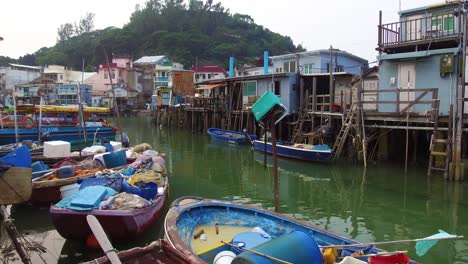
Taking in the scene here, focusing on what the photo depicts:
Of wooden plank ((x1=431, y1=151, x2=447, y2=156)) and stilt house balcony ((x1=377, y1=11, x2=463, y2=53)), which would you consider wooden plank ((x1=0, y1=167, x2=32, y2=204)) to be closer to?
wooden plank ((x1=431, y1=151, x2=447, y2=156))

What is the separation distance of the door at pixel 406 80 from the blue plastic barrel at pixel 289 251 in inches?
618

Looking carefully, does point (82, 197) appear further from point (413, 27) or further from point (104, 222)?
point (413, 27)

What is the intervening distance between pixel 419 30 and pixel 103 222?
56.2 ft

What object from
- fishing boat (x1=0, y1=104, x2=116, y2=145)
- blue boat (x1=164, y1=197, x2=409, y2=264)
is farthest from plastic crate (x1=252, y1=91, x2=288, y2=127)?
fishing boat (x1=0, y1=104, x2=116, y2=145)

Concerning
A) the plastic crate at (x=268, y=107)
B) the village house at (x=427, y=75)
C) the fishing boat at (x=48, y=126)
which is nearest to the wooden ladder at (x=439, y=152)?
the village house at (x=427, y=75)

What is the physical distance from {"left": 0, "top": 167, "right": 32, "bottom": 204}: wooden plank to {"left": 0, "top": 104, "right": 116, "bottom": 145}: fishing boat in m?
17.7

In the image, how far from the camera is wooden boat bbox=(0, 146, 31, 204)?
596 cm

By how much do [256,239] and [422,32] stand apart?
644 inches

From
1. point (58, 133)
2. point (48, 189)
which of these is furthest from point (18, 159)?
point (58, 133)

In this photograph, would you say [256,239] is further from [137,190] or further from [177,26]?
[177,26]

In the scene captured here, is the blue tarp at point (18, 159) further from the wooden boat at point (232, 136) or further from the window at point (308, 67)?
the window at point (308, 67)

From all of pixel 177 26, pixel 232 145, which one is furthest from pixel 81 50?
pixel 232 145

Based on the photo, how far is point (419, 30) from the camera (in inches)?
750

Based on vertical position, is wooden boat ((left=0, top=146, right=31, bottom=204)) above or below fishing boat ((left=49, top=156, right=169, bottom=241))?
above
